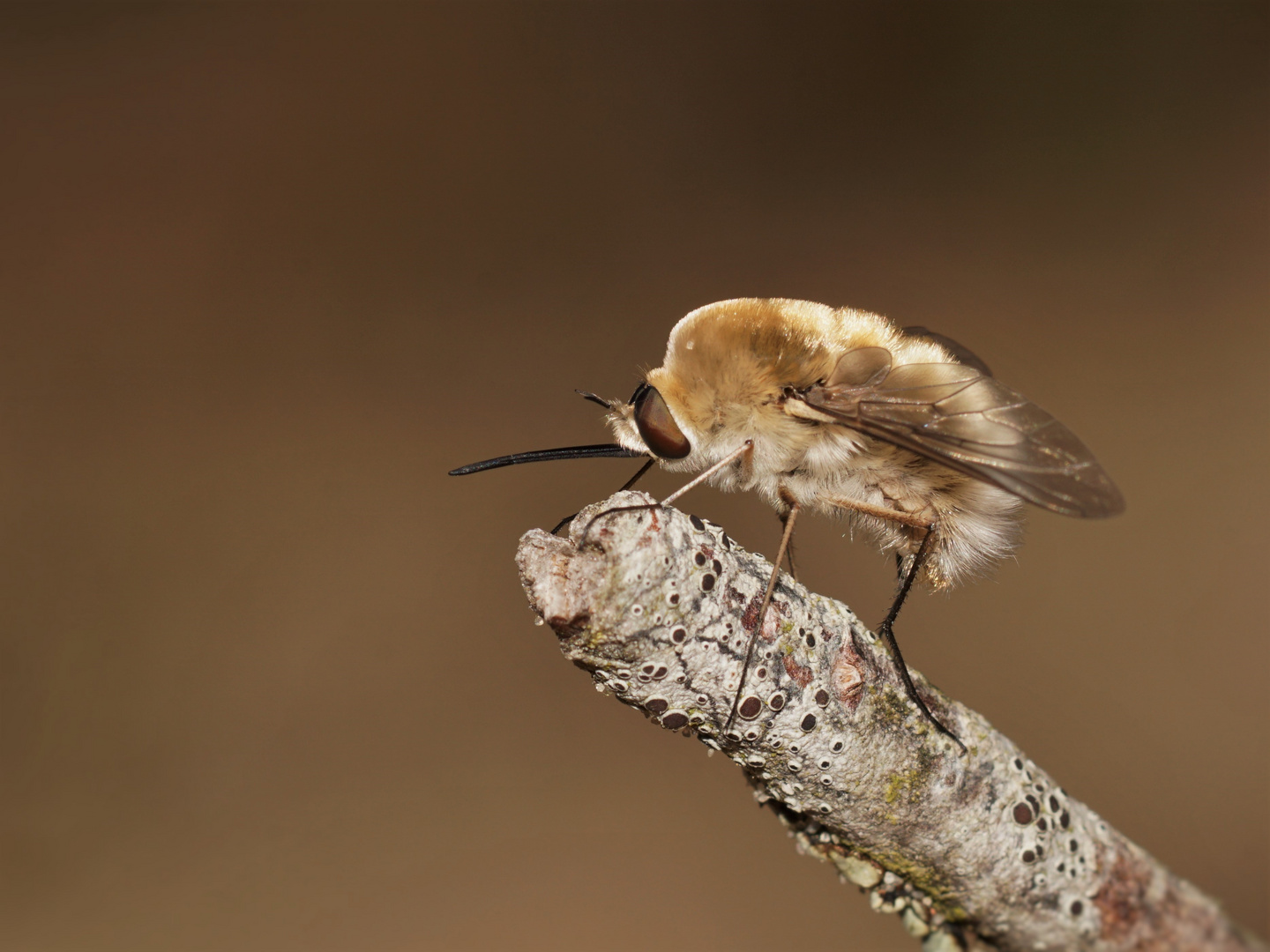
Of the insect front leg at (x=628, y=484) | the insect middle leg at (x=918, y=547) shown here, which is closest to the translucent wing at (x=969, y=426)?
the insect middle leg at (x=918, y=547)

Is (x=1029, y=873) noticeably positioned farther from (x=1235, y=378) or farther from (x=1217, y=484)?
(x=1235, y=378)

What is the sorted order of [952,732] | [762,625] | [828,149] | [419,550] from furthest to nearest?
[828,149] → [419,550] → [952,732] → [762,625]

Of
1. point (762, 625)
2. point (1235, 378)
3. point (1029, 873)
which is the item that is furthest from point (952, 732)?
point (1235, 378)

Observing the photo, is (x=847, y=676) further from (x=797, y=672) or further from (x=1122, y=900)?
(x=1122, y=900)

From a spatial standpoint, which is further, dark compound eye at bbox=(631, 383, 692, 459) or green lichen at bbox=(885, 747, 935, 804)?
dark compound eye at bbox=(631, 383, 692, 459)

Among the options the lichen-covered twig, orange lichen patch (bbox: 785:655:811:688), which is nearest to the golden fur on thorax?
the lichen-covered twig

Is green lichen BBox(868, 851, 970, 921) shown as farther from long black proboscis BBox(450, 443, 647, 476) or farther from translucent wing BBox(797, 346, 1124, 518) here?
long black proboscis BBox(450, 443, 647, 476)
